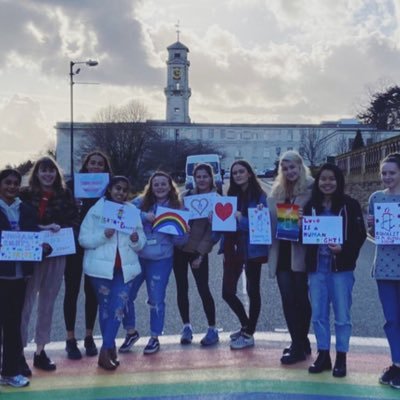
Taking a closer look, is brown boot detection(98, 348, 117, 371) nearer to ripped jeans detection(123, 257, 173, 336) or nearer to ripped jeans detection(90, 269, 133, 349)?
ripped jeans detection(90, 269, 133, 349)

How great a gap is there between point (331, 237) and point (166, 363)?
2331 mm

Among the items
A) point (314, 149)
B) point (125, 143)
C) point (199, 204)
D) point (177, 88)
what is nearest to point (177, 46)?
point (177, 88)

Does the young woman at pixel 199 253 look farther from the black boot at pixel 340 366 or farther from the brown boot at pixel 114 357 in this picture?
the black boot at pixel 340 366

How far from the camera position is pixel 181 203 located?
711 cm

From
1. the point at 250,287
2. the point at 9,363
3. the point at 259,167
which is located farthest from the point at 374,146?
the point at 259,167

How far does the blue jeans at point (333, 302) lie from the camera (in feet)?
20.0

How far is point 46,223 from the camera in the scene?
20.6 feet

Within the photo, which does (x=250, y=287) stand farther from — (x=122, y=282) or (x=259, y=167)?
(x=259, y=167)

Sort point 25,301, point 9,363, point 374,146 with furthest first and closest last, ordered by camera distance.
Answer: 1. point 374,146
2. point 25,301
3. point 9,363

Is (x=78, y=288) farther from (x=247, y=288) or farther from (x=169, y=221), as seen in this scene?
(x=247, y=288)

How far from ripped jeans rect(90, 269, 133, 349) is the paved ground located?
15.5 inches

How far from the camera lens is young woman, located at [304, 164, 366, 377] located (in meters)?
6.07

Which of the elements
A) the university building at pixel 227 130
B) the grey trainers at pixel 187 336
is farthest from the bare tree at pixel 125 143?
the university building at pixel 227 130

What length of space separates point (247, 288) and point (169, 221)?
1.21 m
